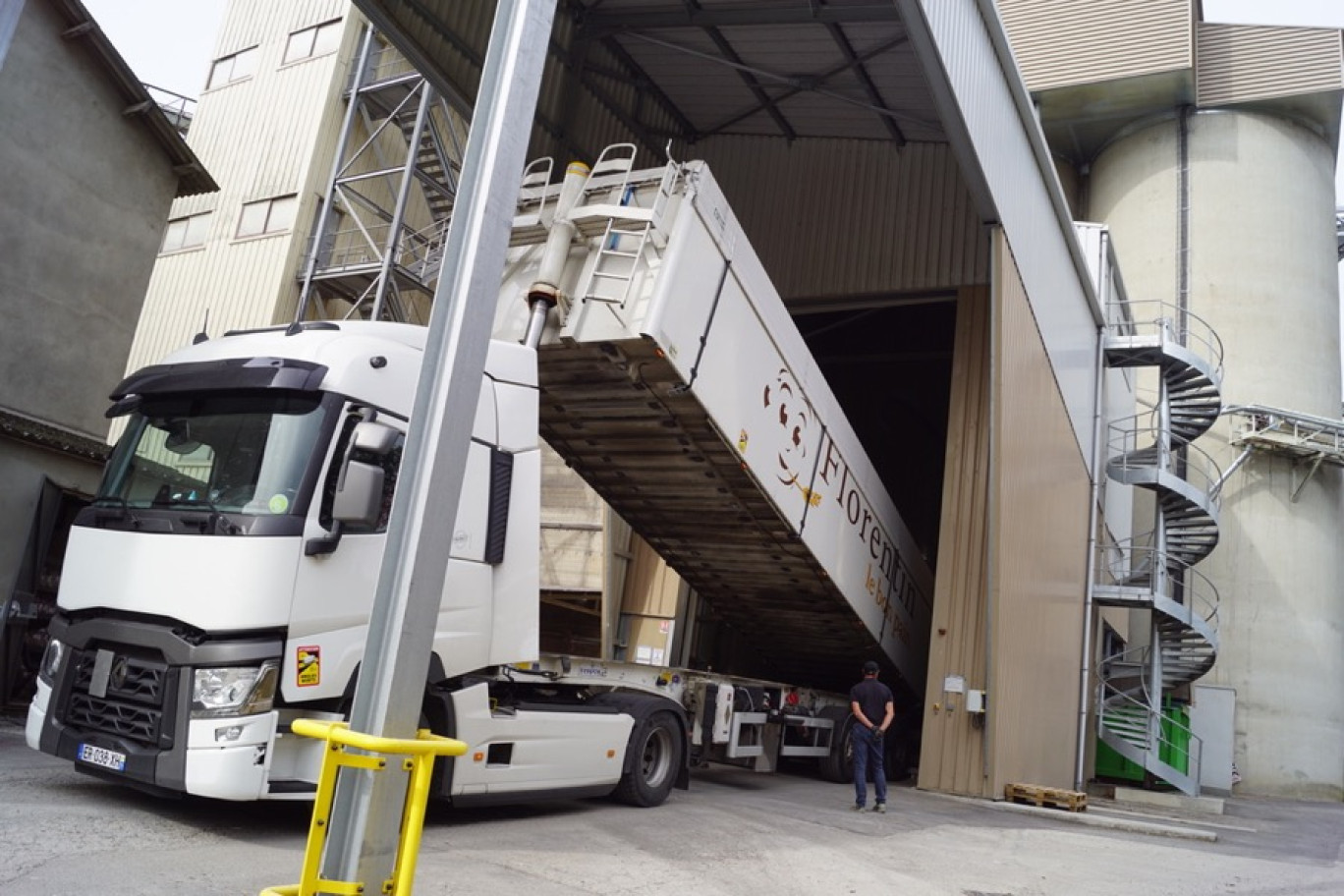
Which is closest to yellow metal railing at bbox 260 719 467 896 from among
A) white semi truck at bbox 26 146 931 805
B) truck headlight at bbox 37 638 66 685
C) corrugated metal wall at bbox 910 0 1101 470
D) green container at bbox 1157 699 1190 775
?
white semi truck at bbox 26 146 931 805

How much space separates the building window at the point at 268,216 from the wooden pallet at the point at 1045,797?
1640 cm

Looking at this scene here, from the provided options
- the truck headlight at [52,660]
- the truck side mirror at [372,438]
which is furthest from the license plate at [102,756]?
the truck side mirror at [372,438]

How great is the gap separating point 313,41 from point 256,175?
3073 mm

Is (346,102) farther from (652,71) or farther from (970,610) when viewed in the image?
(970,610)

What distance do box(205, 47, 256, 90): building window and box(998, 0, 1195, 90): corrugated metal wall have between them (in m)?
19.6

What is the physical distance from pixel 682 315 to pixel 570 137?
7836 mm

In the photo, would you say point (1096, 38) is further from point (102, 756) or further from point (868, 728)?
point (102, 756)

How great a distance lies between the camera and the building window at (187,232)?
71.2 ft

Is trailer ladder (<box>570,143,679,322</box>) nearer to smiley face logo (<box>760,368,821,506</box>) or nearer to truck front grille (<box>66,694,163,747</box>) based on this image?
smiley face logo (<box>760,368,821,506</box>)

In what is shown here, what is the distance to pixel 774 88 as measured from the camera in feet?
51.3

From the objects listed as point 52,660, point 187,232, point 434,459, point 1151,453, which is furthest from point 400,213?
point 434,459

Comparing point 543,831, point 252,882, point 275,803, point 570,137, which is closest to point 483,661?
point 543,831

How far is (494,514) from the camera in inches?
281

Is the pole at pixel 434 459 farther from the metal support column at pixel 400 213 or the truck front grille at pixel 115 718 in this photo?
the metal support column at pixel 400 213
